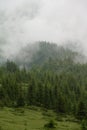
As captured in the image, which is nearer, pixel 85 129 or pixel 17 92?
pixel 85 129

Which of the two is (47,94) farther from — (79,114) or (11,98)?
(79,114)

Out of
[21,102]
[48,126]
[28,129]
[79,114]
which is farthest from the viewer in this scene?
[21,102]

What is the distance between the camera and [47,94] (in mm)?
152750

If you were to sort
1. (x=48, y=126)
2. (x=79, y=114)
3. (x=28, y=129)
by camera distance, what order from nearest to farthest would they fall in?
(x=28, y=129) → (x=48, y=126) → (x=79, y=114)

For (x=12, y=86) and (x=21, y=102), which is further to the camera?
(x=12, y=86)

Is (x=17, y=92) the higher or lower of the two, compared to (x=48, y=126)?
higher

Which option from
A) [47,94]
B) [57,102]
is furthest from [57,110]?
[47,94]

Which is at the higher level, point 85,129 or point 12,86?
point 12,86

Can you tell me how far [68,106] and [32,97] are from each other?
2282 cm

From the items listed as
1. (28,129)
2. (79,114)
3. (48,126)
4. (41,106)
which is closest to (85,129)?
(48,126)

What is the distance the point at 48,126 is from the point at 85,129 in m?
11.2

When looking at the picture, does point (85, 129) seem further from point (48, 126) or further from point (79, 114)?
point (79, 114)

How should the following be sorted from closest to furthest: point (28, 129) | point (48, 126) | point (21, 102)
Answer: point (28, 129) < point (48, 126) < point (21, 102)

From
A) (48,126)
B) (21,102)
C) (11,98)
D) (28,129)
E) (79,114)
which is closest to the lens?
(28,129)
